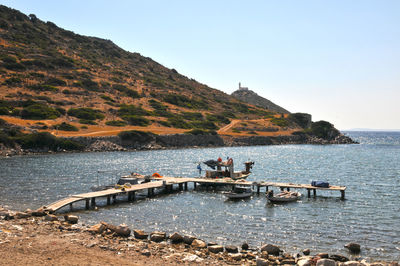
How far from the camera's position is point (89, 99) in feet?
415

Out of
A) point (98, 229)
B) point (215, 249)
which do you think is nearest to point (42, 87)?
point (98, 229)

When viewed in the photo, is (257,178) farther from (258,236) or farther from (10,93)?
(10,93)

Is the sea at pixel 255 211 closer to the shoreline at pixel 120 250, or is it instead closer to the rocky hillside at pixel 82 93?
the shoreline at pixel 120 250

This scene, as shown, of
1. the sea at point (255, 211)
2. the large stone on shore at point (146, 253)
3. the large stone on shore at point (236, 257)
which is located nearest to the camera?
the large stone on shore at point (146, 253)

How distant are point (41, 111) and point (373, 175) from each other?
286 feet

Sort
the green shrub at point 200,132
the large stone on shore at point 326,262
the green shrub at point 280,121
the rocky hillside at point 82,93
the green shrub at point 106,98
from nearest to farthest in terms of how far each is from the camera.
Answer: the large stone on shore at point 326,262 < the rocky hillside at point 82,93 < the green shrub at point 200,132 < the green shrub at point 106,98 < the green shrub at point 280,121

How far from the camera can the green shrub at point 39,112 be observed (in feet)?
326

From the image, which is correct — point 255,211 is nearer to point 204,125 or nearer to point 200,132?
point 200,132

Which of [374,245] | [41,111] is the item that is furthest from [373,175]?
[41,111]

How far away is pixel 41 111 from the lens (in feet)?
336

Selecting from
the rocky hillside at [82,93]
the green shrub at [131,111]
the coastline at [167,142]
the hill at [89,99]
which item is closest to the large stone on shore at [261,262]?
the coastline at [167,142]

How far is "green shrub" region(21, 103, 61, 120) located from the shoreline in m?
81.7

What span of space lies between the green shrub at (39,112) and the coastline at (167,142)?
14.5m

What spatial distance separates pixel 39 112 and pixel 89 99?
2670 centimetres
